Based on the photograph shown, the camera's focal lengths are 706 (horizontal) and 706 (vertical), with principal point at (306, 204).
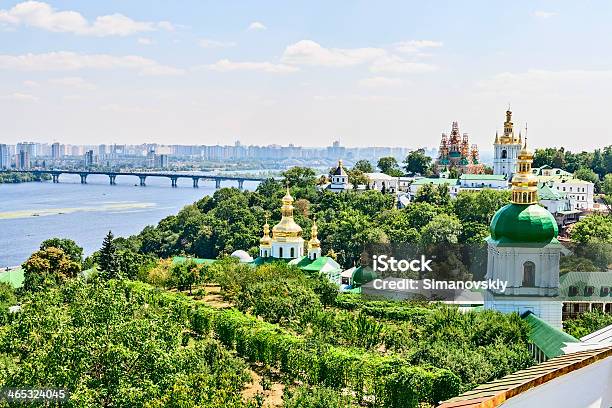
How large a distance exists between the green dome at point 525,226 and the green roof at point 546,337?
1553mm

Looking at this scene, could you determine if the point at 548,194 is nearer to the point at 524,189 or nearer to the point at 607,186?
the point at 607,186

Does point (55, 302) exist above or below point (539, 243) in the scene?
below

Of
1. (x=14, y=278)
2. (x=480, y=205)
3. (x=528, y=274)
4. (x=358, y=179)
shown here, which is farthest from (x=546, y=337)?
(x=358, y=179)

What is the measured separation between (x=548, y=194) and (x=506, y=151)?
28.7ft

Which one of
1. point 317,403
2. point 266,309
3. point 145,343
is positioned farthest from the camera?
point 266,309

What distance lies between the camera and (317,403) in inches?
398

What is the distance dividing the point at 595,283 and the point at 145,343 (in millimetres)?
11541

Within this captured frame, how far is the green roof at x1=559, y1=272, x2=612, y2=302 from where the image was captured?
16703mm

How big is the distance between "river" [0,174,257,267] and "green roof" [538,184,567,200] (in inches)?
989

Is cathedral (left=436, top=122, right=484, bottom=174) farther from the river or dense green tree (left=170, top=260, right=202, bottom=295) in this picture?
dense green tree (left=170, top=260, right=202, bottom=295)

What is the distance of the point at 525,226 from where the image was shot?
1445 cm

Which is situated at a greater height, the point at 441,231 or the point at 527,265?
the point at 527,265

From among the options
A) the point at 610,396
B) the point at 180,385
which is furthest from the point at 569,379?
the point at 180,385

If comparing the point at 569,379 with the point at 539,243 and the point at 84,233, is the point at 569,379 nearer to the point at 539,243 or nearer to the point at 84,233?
Result: the point at 539,243
